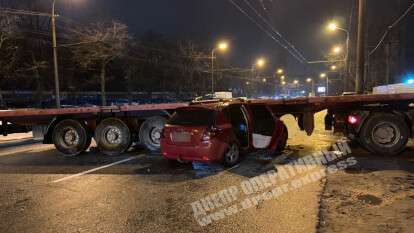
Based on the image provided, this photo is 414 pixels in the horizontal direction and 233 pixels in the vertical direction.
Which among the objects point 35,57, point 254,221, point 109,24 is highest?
point 109,24

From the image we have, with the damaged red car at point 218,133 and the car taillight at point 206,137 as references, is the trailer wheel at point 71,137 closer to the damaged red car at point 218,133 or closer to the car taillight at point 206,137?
the damaged red car at point 218,133

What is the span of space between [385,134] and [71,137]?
8.72 meters

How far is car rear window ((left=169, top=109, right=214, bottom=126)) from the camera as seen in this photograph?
885 cm

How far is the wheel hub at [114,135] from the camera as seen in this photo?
11.7m

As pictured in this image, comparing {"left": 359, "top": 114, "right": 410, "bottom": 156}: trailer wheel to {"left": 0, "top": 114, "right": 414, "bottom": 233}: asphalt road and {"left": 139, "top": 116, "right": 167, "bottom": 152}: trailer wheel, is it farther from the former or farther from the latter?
{"left": 139, "top": 116, "right": 167, "bottom": 152}: trailer wheel

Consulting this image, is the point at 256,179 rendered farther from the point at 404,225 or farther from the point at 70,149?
the point at 70,149

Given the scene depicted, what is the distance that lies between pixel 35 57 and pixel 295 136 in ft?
117

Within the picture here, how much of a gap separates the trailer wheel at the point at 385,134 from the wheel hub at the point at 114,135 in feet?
21.6

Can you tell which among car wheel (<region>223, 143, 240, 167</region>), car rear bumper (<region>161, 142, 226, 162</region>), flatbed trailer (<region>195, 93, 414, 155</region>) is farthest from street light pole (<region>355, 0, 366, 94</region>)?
car rear bumper (<region>161, 142, 226, 162</region>)

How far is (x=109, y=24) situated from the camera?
40938 mm

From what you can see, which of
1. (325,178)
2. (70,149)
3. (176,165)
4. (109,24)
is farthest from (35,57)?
(325,178)

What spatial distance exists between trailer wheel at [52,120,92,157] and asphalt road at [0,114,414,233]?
4.23 feet

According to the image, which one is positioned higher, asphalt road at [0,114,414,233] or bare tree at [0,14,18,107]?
bare tree at [0,14,18,107]

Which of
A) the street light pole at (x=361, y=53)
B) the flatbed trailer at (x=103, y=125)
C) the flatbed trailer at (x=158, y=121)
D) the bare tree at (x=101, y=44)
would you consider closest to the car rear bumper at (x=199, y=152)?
the flatbed trailer at (x=158, y=121)
